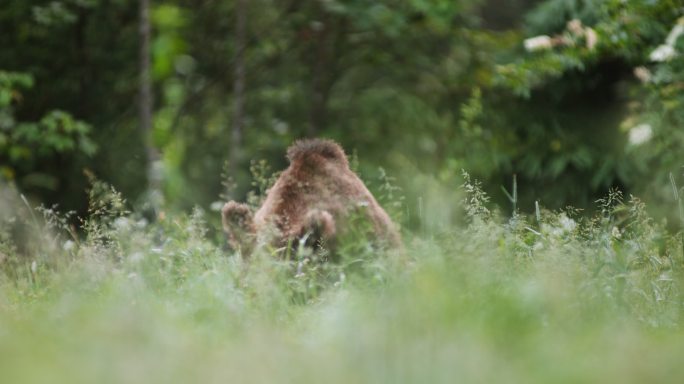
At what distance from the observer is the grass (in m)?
2.59

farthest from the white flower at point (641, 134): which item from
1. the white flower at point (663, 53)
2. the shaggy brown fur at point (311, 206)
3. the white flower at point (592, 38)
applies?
the shaggy brown fur at point (311, 206)

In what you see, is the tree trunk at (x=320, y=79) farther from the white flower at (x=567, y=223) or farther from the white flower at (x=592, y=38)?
the white flower at (x=567, y=223)

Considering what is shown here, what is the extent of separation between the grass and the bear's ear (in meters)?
0.60

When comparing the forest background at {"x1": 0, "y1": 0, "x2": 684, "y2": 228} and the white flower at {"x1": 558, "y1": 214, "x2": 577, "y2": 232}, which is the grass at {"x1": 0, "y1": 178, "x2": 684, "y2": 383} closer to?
the white flower at {"x1": 558, "y1": 214, "x2": 577, "y2": 232}

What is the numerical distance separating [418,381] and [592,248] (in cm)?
210

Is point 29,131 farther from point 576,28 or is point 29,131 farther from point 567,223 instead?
point 567,223

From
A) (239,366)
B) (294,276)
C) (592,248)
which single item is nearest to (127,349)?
(239,366)

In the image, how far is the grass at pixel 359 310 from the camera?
8.51 ft

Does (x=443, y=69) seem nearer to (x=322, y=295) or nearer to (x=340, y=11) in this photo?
(x=340, y=11)

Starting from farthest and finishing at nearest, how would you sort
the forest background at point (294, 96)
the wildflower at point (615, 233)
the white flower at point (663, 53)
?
the forest background at point (294, 96) < the white flower at point (663, 53) < the wildflower at point (615, 233)

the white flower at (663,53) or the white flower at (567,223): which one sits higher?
the white flower at (567,223)

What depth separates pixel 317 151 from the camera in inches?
198

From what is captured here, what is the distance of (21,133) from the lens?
9.39 meters

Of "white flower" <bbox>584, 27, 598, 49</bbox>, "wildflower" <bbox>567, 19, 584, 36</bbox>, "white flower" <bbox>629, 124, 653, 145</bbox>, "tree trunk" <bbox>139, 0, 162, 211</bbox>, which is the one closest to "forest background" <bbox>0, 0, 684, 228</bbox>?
"tree trunk" <bbox>139, 0, 162, 211</bbox>
